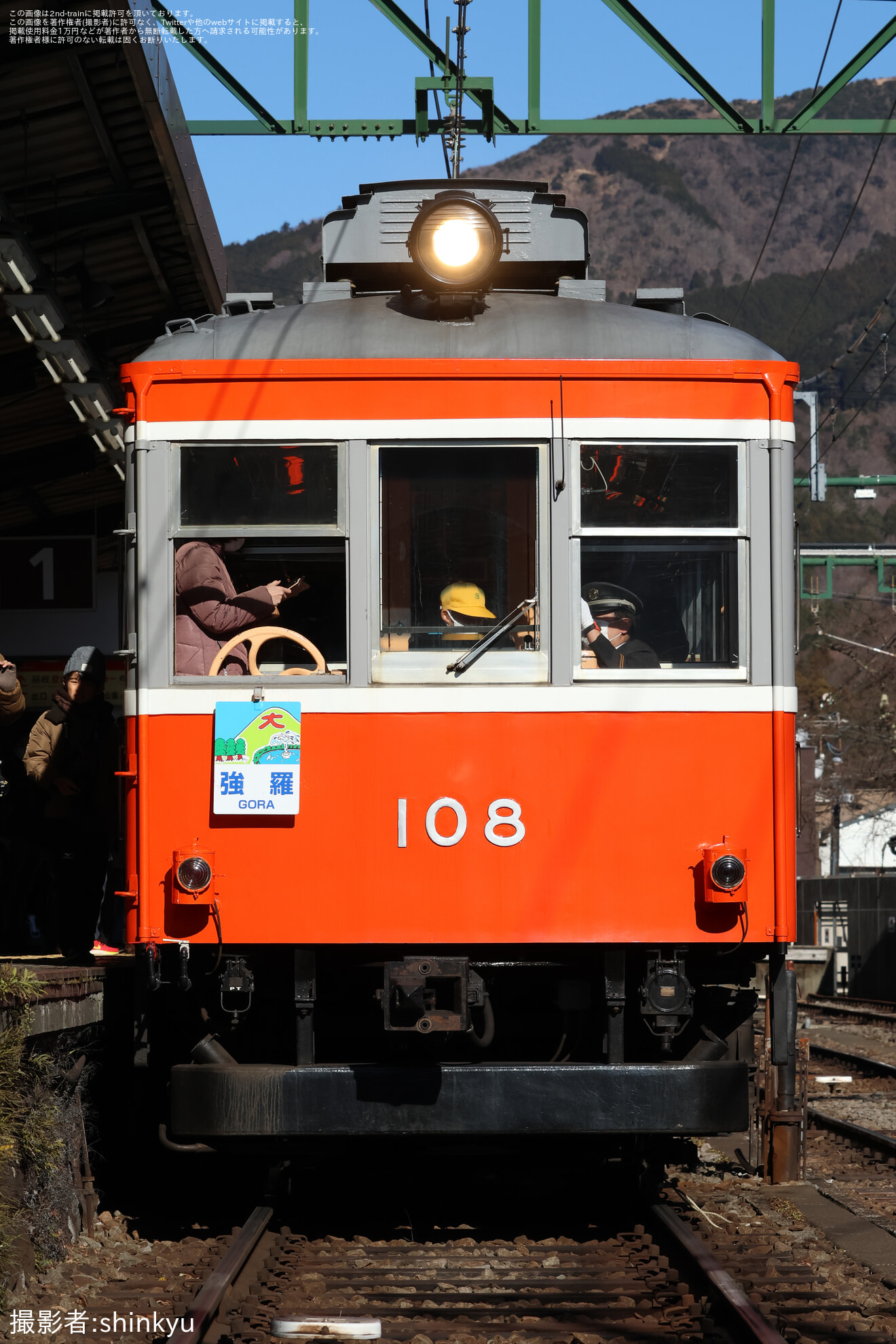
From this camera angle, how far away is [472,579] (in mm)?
5742

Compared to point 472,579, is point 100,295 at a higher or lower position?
higher

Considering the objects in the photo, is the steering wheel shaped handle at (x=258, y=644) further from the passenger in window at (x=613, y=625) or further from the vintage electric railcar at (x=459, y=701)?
the passenger in window at (x=613, y=625)

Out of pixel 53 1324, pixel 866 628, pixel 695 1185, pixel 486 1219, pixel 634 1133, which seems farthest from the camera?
pixel 866 628

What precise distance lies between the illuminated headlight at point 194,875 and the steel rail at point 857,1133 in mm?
5071

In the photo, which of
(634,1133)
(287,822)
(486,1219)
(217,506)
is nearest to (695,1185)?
(486,1219)

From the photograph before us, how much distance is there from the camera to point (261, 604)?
5762 mm

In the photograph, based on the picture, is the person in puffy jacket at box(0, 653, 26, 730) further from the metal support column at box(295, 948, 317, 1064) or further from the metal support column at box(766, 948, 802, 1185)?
the metal support column at box(766, 948, 802, 1185)

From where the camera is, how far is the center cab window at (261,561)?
573 cm

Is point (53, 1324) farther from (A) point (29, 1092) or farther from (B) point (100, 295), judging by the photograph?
(B) point (100, 295)

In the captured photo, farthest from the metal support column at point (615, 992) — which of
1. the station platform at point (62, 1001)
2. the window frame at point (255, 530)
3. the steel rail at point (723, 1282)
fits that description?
the station platform at point (62, 1001)

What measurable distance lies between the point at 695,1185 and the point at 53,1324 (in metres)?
3.80

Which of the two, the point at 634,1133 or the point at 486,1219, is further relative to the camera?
the point at 486,1219

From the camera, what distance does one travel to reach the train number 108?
219 inches

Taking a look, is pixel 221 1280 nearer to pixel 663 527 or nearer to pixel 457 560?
pixel 457 560
